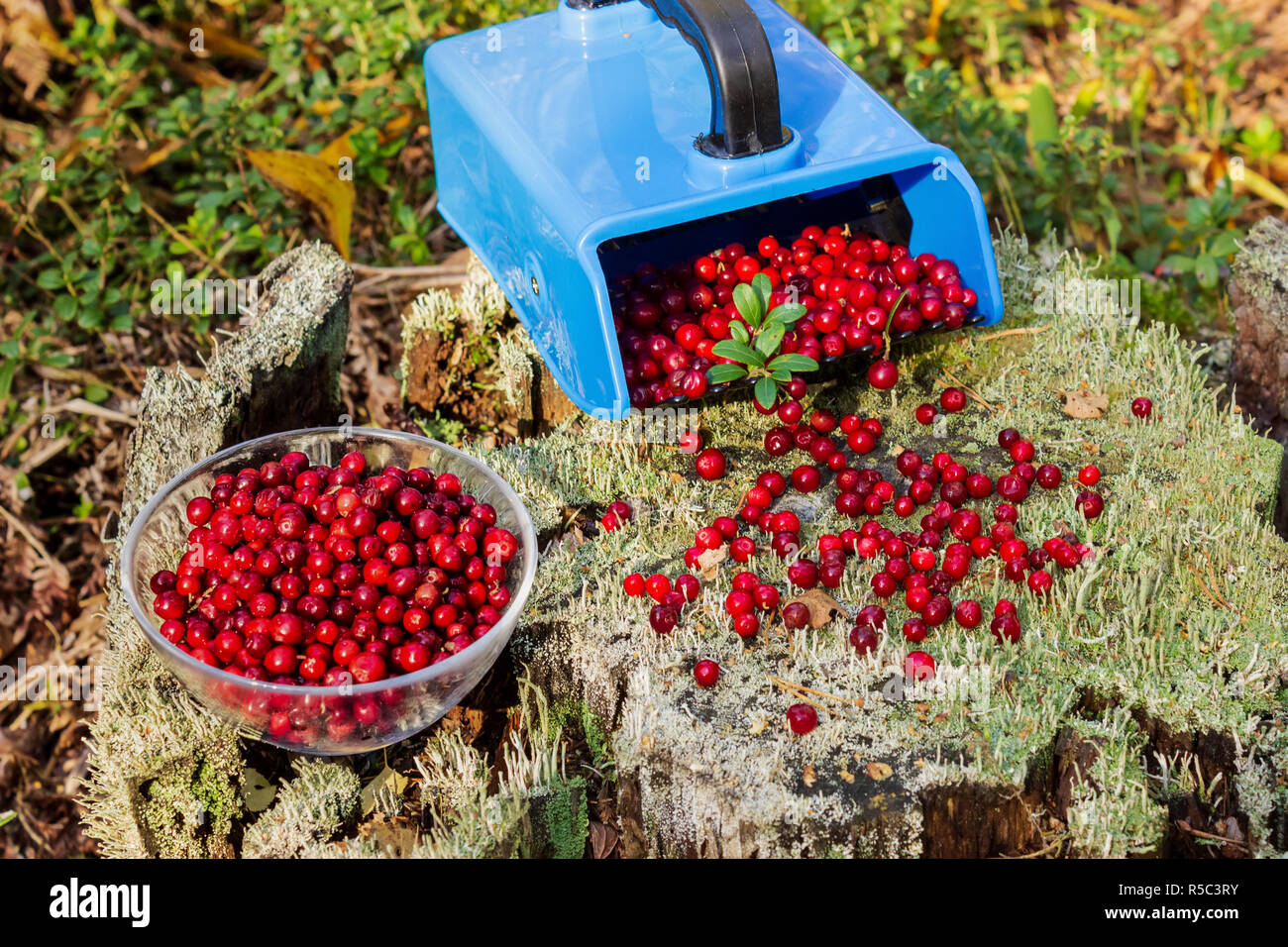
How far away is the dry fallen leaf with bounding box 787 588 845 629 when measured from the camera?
298 cm

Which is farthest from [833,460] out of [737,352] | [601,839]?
[601,839]

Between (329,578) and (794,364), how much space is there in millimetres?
1345

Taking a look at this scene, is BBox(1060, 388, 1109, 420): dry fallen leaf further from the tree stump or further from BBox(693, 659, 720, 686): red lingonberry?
BBox(693, 659, 720, 686): red lingonberry

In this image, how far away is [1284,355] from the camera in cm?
372

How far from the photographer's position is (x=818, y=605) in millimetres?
3004

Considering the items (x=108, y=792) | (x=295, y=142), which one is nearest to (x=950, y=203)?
(x=108, y=792)

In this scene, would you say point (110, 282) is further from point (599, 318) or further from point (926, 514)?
point (926, 514)

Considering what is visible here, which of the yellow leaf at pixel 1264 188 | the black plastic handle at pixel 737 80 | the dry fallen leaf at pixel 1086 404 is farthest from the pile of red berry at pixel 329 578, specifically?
the yellow leaf at pixel 1264 188

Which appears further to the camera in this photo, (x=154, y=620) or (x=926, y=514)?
(x=926, y=514)

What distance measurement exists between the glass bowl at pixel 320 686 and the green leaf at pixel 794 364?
812 mm

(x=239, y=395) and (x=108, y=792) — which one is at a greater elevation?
(x=239, y=395)

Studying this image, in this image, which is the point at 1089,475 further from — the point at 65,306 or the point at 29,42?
the point at 29,42

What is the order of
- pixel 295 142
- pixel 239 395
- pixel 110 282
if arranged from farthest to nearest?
pixel 295 142, pixel 110 282, pixel 239 395
